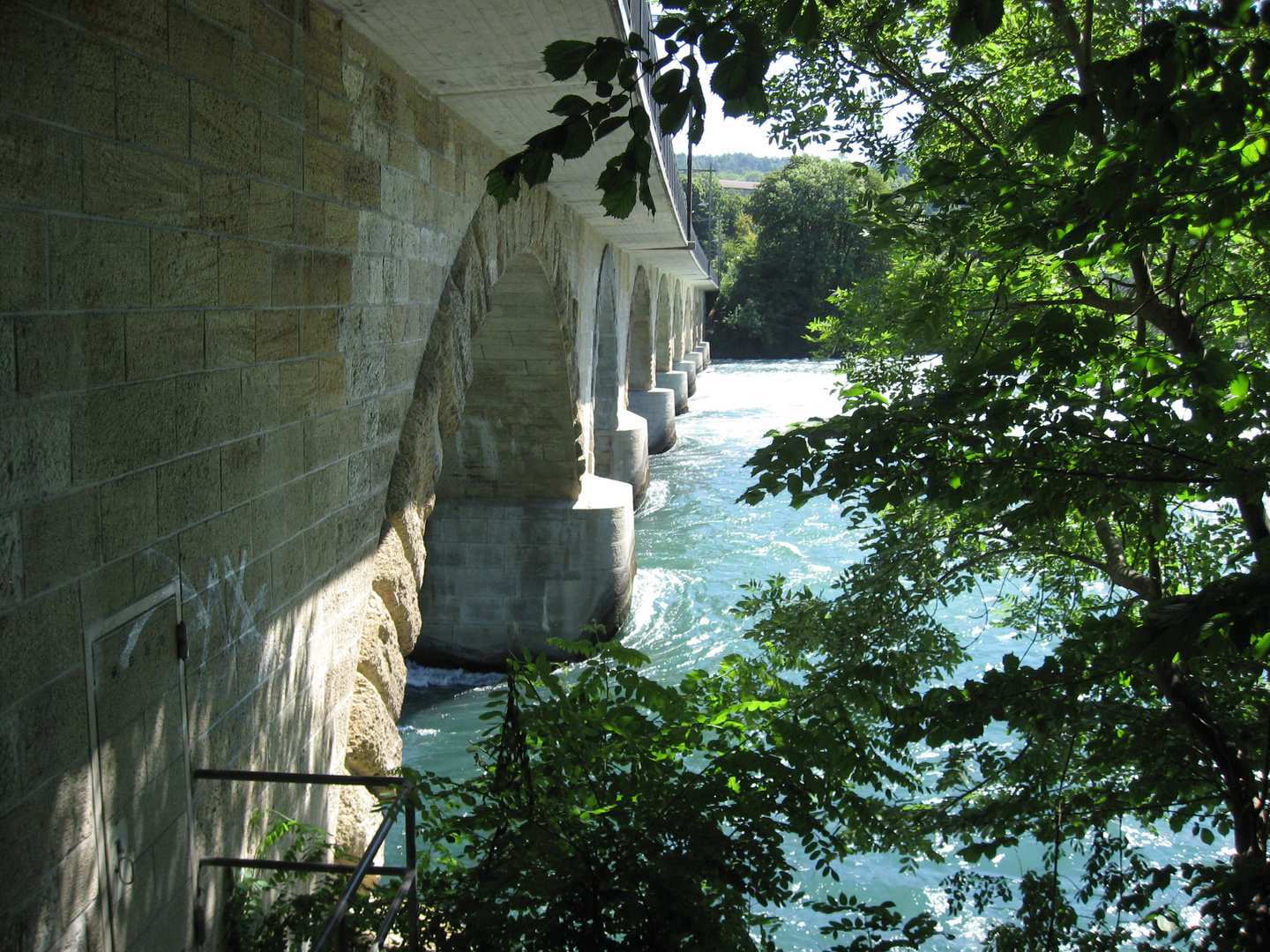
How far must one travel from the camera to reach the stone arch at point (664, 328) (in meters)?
26.7

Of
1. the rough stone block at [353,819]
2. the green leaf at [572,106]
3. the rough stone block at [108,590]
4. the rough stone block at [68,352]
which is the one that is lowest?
the rough stone block at [353,819]

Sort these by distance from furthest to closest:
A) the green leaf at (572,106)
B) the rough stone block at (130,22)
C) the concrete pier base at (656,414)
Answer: the concrete pier base at (656,414) → the rough stone block at (130,22) → the green leaf at (572,106)

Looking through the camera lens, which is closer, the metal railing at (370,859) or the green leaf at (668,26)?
the green leaf at (668,26)

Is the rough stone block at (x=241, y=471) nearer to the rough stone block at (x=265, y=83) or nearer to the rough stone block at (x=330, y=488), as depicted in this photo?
the rough stone block at (x=330, y=488)

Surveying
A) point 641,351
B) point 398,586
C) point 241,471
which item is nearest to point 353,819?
point 398,586

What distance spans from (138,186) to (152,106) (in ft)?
0.68

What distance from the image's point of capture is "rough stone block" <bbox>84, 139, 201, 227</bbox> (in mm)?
2115

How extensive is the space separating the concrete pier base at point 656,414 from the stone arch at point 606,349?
654 cm

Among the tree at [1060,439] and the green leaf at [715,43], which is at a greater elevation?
the green leaf at [715,43]

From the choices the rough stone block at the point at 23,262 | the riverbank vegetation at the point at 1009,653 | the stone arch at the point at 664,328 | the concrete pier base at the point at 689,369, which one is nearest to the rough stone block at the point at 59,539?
the rough stone block at the point at 23,262

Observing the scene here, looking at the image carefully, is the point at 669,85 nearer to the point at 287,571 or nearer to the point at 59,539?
the point at 59,539

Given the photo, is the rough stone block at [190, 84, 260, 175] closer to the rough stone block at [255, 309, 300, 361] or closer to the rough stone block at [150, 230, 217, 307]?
the rough stone block at [150, 230, 217, 307]

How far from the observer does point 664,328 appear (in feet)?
92.2

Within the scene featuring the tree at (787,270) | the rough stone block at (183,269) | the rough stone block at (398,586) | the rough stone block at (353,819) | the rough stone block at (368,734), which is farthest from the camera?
the tree at (787,270)
